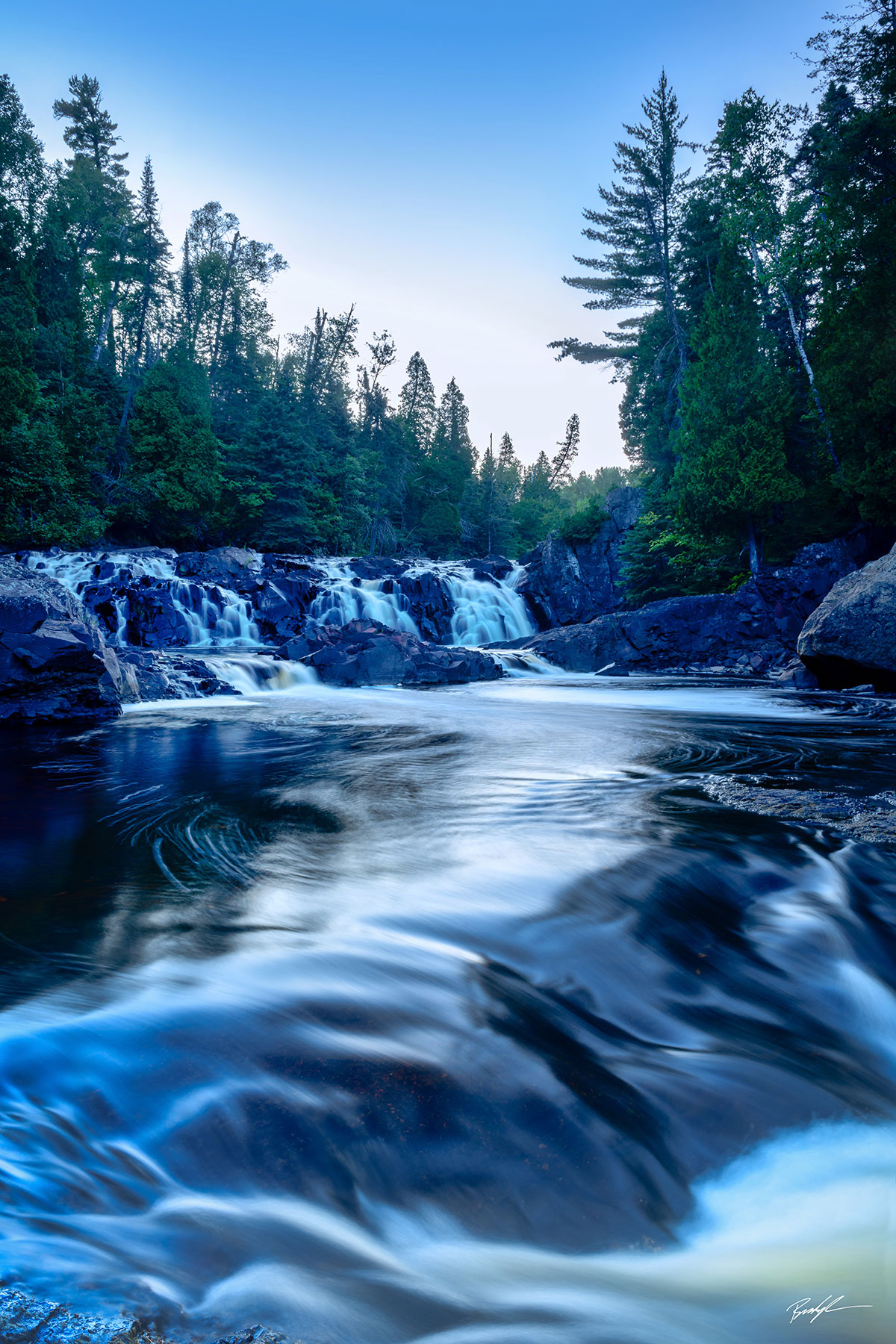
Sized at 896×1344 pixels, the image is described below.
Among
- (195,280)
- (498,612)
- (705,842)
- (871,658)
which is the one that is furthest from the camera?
(195,280)

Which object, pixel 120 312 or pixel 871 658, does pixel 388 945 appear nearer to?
pixel 871 658

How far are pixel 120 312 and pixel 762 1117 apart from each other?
5053 centimetres

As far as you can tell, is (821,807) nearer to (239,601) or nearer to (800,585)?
(800,585)

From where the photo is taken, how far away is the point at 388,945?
8.12 ft

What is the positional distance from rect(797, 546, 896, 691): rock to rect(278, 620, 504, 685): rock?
22.0 feet

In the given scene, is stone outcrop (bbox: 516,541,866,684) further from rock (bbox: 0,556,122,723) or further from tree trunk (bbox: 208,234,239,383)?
tree trunk (bbox: 208,234,239,383)

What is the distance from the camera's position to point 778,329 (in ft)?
76.3

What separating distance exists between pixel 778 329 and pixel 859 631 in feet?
61.5

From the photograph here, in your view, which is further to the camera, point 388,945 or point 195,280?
point 195,280

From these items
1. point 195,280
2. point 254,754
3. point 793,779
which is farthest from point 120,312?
point 793,779

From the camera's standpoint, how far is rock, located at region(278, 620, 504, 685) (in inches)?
522

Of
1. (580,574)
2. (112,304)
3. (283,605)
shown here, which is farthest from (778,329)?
(112,304)

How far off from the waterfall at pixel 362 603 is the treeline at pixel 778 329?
858cm

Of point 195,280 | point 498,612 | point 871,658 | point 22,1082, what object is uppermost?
point 195,280
